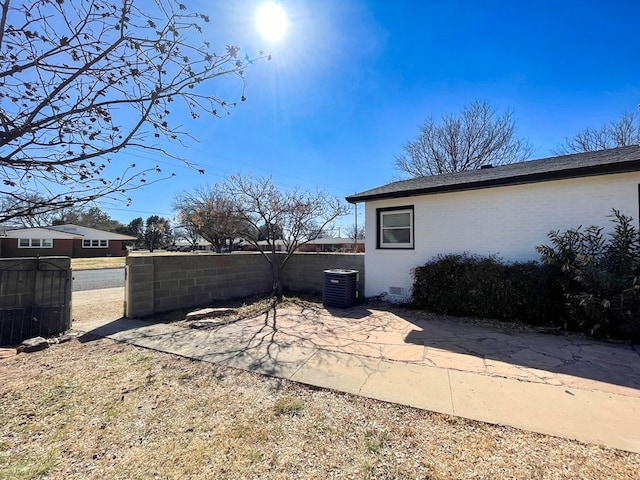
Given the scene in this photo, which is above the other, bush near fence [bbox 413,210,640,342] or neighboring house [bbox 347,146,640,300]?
neighboring house [bbox 347,146,640,300]

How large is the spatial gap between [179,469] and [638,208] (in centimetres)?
773

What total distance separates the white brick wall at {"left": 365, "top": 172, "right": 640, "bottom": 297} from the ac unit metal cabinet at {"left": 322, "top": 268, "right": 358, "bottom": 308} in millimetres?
902

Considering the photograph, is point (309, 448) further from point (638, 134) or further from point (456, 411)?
point (638, 134)

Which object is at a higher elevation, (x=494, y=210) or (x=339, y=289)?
(x=494, y=210)

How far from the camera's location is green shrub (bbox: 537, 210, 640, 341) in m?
4.46

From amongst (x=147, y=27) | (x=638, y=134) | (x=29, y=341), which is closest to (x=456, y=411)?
(x=147, y=27)

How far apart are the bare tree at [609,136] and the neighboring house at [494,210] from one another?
12.8 meters

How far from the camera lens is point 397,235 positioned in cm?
801

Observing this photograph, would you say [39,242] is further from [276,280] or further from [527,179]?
[527,179]

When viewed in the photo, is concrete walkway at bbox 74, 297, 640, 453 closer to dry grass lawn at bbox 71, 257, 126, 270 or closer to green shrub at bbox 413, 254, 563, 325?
green shrub at bbox 413, 254, 563, 325

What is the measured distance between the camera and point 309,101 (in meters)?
8.09

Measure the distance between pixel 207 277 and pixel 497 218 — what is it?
7.28 meters

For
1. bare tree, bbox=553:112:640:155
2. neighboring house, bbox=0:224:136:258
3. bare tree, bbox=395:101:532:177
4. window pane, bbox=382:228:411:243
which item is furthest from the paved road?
bare tree, bbox=553:112:640:155

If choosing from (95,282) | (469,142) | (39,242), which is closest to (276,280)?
(95,282)
